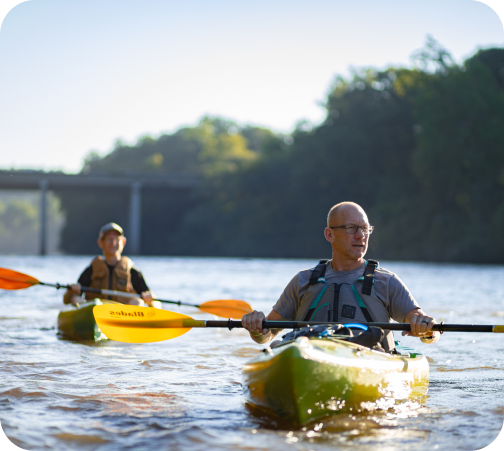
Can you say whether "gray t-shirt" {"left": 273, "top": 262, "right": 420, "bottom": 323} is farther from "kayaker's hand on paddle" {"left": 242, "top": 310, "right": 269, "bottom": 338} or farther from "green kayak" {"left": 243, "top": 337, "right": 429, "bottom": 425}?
"kayaker's hand on paddle" {"left": 242, "top": 310, "right": 269, "bottom": 338}

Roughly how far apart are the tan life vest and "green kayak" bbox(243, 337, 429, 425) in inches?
145

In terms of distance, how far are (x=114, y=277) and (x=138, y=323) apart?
253 cm

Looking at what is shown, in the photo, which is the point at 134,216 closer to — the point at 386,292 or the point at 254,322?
the point at 254,322

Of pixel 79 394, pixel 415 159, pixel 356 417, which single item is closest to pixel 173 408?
pixel 79 394

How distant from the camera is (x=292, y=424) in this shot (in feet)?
13.5

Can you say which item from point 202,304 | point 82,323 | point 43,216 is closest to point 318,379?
point 202,304

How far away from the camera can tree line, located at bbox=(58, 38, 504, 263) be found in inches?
1347

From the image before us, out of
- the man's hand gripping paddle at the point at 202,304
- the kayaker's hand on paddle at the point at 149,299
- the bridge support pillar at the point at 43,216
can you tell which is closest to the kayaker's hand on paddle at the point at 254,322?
the man's hand gripping paddle at the point at 202,304

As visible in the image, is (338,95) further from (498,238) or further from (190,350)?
(190,350)

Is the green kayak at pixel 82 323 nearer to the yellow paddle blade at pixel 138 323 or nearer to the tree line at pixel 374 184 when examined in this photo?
the yellow paddle blade at pixel 138 323

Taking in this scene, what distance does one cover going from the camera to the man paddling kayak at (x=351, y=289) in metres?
4.61

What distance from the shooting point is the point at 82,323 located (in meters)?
7.84

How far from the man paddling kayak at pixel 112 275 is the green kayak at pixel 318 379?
353 centimetres

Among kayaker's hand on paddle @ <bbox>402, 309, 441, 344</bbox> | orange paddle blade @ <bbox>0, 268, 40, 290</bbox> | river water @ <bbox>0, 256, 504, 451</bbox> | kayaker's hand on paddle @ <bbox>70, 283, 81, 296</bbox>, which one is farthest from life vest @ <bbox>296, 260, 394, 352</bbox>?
orange paddle blade @ <bbox>0, 268, 40, 290</bbox>
